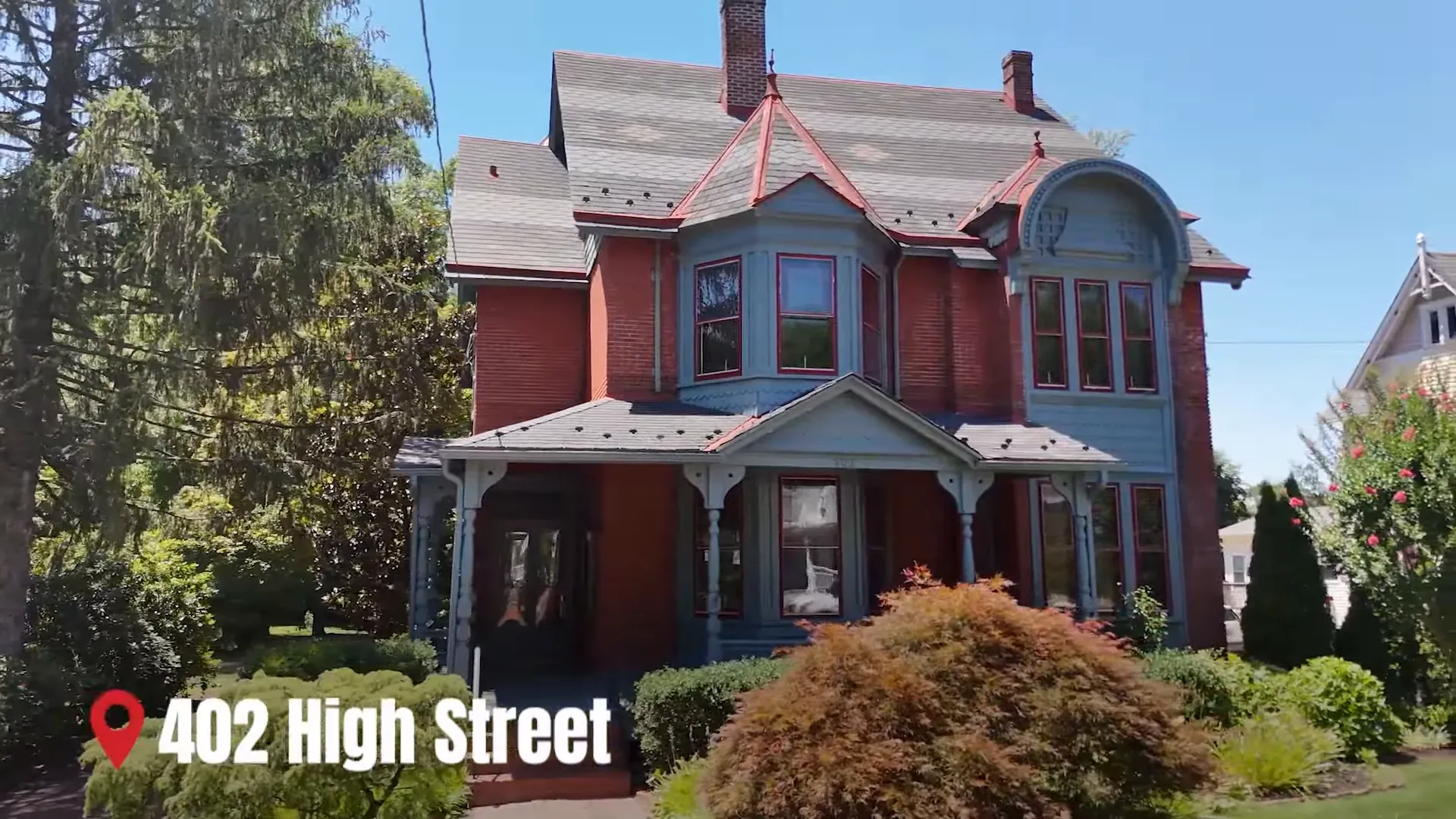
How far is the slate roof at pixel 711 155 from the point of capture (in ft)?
48.8

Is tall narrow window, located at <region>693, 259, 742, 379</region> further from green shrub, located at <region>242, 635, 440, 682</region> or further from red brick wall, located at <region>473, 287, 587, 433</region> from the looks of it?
green shrub, located at <region>242, 635, 440, 682</region>

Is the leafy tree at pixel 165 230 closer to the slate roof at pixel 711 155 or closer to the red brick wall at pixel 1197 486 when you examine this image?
the slate roof at pixel 711 155

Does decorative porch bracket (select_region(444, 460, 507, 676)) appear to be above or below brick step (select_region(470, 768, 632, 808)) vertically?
above

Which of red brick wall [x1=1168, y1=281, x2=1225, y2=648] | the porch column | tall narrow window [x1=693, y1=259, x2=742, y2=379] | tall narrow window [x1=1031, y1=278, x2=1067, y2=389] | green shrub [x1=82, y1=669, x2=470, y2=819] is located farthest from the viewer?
red brick wall [x1=1168, y1=281, x2=1225, y2=648]

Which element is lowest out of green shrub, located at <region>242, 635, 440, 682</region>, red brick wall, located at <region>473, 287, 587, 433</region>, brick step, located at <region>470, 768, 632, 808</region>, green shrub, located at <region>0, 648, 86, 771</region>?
brick step, located at <region>470, 768, 632, 808</region>

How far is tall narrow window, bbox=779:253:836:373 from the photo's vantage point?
46.2 ft

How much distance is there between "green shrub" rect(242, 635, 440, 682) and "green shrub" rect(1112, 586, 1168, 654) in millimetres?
9311

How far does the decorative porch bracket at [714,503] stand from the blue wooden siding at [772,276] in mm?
1658

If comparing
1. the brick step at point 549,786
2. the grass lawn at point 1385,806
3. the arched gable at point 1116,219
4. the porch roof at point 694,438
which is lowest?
the grass lawn at point 1385,806

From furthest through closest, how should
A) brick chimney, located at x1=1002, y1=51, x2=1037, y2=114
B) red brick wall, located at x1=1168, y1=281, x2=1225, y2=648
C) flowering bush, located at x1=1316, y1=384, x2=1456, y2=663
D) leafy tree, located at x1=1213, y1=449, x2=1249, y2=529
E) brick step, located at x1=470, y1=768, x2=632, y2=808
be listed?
1. leafy tree, located at x1=1213, y1=449, x2=1249, y2=529
2. brick chimney, located at x1=1002, y1=51, x2=1037, y2=114
3. red brick wall, located at x1=1168, y1=281, x2=1225, y2=648
4. flowering bush, located at x1=1316, y1=384, x2=1456, y2=663
5. brick step, located at x1=470, y1=768, x2=632, y2=808

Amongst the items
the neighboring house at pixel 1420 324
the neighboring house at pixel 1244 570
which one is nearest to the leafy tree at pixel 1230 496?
the neighboring house at pixel 1244 570

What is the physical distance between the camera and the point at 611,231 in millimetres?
14094

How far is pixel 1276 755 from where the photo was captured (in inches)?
388

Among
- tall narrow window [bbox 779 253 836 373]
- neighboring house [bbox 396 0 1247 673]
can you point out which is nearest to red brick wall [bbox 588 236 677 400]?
neighboring house [bbox 396 0 1247 673]
